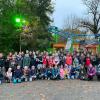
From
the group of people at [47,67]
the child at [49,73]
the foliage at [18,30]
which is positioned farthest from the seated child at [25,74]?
the foliage at [18,30]

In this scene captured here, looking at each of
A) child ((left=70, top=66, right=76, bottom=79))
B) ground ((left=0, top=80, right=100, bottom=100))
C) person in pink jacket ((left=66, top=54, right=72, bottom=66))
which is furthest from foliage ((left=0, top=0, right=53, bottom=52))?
ground ((left=0, top=80, right=100, bottom=100))

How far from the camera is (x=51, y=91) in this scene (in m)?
19.2

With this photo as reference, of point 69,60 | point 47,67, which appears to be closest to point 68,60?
point 69,60

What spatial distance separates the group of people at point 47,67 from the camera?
80.1 ft

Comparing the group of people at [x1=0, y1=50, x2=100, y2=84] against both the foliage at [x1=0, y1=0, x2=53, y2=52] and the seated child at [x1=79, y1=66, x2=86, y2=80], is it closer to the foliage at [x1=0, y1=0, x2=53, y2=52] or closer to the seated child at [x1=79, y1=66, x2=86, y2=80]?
the seated child at [x1=79, y1=66, x2=86, y2=80]

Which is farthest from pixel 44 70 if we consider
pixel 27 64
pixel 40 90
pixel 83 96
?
pixel 83 96

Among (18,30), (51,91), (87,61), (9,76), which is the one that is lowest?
(51,91)

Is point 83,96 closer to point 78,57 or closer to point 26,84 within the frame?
point 26,84

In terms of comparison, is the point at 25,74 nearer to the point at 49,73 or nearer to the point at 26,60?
the point at 26,60

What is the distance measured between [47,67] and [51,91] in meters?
6.32

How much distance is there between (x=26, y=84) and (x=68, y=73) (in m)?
3.62

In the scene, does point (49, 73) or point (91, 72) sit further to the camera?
point (49, 73)

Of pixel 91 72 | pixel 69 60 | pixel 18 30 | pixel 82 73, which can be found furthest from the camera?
pixel 18 30

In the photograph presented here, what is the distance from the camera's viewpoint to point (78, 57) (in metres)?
26.1
